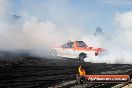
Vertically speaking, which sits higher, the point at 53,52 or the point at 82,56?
the point at 53,52

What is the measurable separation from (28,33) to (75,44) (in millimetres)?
17031

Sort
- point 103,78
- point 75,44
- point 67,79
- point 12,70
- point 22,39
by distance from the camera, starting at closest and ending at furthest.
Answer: point 103,78, point 67,79, point 12,70, point 75,44, point 22,39

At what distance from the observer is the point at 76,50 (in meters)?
25.2

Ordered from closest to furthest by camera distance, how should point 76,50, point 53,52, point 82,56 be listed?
point 82,56 < point 76,50 < point 53,52

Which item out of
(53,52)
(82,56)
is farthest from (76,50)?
(53,52)

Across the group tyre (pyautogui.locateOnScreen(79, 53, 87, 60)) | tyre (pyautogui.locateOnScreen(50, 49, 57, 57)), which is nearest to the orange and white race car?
tyre (pyautogui.locateOnScreen(79, 53, 87, 60))

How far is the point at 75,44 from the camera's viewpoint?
25547 millimetres

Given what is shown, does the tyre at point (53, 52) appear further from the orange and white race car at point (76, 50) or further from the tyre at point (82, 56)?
the tyre at point (82, 56)

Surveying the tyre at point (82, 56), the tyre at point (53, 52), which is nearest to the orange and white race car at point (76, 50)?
the tyre at point (82, 56)

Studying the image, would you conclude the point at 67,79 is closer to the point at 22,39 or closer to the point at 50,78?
the point at 50,78

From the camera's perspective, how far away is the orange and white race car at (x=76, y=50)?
2422cm

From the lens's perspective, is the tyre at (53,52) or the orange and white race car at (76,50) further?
the tyre at (53,52)

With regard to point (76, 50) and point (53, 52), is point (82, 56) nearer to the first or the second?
point (76, 50)

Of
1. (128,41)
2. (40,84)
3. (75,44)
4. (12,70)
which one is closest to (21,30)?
(128,41)
